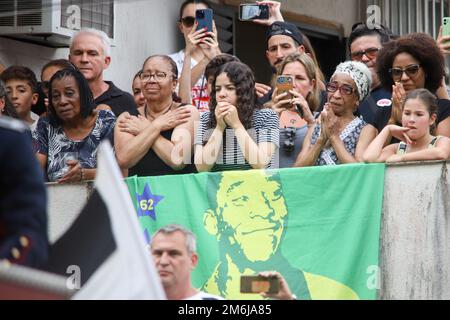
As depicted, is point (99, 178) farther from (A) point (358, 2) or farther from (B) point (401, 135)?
(A) point (358, 2)

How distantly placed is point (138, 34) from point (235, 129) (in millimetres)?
4031

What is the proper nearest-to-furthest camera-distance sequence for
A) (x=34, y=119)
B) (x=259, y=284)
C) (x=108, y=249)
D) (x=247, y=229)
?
(x=108, y=249) → (x=259, y=284) → (x=247, y=229) → (x=34, y=119)

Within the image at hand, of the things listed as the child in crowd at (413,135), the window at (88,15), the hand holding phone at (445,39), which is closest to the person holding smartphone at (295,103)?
the child in crowd at (413,135)

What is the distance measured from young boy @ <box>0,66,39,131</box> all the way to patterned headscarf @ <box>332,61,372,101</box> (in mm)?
2715

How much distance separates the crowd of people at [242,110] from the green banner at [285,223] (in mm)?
237

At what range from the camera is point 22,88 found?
1027 centimetres

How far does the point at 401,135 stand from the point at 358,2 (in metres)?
6.28

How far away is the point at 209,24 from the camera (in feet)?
33.4

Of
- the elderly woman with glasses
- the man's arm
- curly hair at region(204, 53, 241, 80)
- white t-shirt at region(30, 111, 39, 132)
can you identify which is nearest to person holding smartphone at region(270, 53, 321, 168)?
curly hair at region(204, 53, 241, 80)

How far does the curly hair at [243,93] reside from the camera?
8.59 meters

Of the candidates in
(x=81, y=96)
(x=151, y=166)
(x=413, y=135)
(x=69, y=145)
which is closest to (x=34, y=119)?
(x=81, y=96)

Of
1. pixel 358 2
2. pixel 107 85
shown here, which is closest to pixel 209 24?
pixel 107 85

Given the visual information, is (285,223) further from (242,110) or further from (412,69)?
(412,69)

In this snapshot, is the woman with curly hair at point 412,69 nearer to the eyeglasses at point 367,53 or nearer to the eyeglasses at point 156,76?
the eyeglasses at point 367,53
